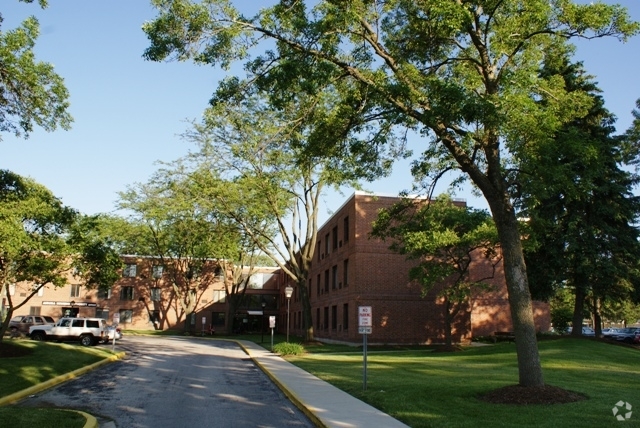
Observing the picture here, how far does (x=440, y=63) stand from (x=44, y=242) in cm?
1571

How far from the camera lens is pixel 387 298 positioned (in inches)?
1457

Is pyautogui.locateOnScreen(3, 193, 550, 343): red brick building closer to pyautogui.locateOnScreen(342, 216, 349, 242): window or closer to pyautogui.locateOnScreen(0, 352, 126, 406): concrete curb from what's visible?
pyautogui.locateOnScreen(342, 216, 349, 242): window

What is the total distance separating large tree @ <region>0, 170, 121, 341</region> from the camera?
19844 mm

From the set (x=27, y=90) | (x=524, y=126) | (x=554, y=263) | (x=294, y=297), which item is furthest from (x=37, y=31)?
(x=294, y=297)

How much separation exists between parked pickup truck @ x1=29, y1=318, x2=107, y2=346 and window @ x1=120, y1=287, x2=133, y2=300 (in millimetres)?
35949

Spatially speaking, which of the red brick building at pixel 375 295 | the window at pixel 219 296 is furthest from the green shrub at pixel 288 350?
the window at pixel 219 296

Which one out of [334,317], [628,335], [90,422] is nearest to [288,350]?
[334,317]

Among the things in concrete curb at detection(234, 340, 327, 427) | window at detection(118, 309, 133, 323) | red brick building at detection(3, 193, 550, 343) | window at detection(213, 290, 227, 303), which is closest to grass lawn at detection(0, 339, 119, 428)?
concrete curb at detection(234, 340, 327, 427)

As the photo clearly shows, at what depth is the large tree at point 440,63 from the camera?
11312mm

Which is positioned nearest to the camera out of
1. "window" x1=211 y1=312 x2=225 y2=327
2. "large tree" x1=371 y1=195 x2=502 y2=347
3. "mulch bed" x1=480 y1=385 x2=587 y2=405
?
"mulch bed" x1=480 y1=385 x2=587 y2=405

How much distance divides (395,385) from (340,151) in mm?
6387

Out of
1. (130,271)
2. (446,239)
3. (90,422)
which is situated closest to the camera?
(90,422)

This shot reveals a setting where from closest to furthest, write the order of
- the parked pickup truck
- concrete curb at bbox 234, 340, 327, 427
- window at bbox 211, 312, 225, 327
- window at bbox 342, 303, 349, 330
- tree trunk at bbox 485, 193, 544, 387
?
concrete curb at bbox 234, 340, 327, 427
tree trunk at bbox 485, 193, 544, 387
the parked pickup truck
window at bbox 342, 303, 349, 330
window at bbox 211, 312, 225, 327

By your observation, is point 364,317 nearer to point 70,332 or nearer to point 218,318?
point 70,332
